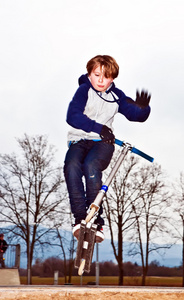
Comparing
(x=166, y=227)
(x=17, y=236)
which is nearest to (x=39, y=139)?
(x=17, y=236)

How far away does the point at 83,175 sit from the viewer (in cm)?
621

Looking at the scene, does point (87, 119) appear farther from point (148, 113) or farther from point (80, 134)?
point (148, 113)

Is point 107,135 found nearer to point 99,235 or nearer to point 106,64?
point 106,64

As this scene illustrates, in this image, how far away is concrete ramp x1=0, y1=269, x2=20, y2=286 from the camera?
22422mm

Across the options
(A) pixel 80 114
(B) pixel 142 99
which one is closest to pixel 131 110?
(B) pixel 142 99

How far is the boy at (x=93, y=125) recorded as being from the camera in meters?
6.07

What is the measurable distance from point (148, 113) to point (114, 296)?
9.49ft

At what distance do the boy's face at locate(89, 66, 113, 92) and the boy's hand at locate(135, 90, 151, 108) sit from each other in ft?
1.75

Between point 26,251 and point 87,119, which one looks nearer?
point 87,119

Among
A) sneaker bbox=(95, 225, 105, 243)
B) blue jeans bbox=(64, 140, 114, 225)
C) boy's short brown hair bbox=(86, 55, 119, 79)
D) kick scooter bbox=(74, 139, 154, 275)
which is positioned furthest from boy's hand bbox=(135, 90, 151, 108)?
sneaker bbox=(95, 225, 105, 243)

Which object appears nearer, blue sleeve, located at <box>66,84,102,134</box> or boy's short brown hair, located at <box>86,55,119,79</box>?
blue sleeve, located at <box>66,84,102,134</box>

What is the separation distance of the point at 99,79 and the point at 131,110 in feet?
2.48

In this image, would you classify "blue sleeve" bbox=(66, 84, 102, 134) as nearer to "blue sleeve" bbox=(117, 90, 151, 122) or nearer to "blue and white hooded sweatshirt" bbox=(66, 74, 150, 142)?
"blue and white hooded sweatshirt" bbox=(66, 74, 150, 142)

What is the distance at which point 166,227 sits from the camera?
1358 inches
